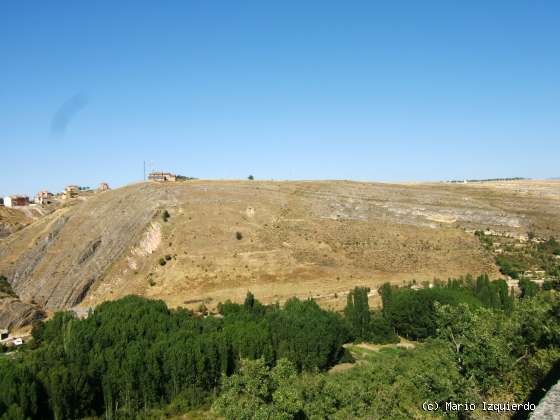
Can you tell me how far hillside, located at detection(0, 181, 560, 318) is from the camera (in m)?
65.6

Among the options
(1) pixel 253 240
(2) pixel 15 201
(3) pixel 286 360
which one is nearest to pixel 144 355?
(3) pixel 286 360

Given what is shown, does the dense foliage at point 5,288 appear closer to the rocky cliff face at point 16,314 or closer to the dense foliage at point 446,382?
the rocky cliff face at point 16,314

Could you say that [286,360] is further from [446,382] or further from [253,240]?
[253,240]

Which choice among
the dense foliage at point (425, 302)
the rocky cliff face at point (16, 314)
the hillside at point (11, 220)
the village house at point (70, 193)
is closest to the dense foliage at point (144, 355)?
the dense foliage at point (425, 302)

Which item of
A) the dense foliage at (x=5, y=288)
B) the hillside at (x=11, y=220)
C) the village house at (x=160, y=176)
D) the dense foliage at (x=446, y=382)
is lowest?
the dense foliage at (x=5, y=288)

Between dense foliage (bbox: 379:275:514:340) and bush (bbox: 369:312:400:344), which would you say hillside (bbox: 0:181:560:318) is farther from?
bush (bbox: 369:312:400:344)

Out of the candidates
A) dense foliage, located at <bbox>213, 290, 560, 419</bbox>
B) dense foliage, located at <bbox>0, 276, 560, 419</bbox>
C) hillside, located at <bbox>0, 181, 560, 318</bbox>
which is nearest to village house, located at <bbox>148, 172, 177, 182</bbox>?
hillside, located at <bbox>0, 181, 560, 318</bbox>

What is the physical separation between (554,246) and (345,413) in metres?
61.2

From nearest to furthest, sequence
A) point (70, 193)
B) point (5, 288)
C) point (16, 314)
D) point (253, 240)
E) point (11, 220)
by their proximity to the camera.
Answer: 1. point (16, 314)
2. point (5, 288)
3. point (253, 240)
4. point (11, 220)
5. point (70, 193)

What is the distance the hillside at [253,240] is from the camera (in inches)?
2584

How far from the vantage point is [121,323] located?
4191 centimetres

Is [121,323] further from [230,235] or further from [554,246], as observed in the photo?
[554,246]

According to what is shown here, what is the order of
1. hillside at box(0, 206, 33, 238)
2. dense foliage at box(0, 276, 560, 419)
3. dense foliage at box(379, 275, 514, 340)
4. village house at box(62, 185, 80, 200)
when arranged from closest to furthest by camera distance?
dense foliage at box(0, 276, 560, 419)
dense foliage at box(379, 275, 514, 340)
hillside at box(0, 206, 33, 238)
village house at box(62, 185, 80, 200)

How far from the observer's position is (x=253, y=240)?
245 ft
